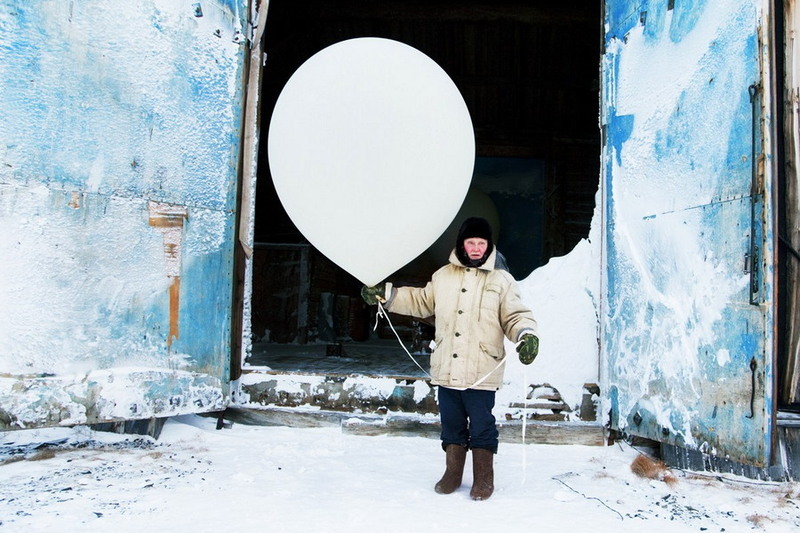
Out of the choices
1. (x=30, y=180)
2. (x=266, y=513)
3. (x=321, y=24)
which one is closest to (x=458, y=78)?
(x=321, y=24)

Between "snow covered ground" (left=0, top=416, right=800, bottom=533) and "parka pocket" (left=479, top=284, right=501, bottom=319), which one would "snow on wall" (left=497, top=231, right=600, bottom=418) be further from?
"parka pocket" (left=479, top=284, right=501, bottom=319)

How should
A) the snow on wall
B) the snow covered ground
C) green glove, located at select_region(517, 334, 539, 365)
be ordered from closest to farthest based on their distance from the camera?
the snow covered ground → green glove, located at select_region(517, 334, 539, 365) → the snow on wall

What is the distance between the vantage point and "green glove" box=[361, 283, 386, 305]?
8.73 ft

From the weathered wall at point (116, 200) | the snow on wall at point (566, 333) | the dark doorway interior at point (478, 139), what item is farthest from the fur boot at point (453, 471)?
the dark doorway interior at point (478, 139)

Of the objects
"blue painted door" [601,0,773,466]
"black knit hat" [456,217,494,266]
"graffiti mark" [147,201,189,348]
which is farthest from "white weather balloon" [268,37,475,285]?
"blue painted door" [601,0,773,466]

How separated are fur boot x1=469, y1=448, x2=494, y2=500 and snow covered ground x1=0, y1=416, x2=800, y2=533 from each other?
2.1 inches

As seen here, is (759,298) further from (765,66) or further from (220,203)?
(220,203)

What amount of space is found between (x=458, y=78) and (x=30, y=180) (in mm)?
6914

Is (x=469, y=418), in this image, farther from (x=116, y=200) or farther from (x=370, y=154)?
(x=116, y=200)

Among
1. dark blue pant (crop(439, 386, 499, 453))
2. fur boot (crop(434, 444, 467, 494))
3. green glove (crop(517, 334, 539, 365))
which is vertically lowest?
fur boot (crop(434, 444, 467, 494))

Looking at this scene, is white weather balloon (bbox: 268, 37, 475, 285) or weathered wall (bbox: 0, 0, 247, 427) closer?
white weather balloon (bbox: 268, 37, 475, 285)

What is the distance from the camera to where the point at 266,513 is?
244 cm

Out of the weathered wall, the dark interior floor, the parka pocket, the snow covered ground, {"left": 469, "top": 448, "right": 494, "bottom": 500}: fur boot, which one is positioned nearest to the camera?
the snow covered ground

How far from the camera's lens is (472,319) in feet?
9.07
